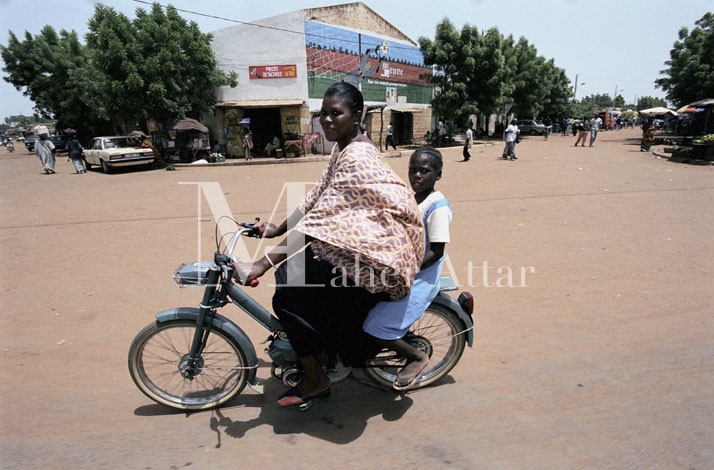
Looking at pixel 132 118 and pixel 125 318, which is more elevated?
pixel 132 118

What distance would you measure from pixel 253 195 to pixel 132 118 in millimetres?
13361

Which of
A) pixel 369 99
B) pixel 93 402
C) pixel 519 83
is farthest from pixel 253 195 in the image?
pixel 519 83

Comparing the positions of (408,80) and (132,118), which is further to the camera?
(408,80)

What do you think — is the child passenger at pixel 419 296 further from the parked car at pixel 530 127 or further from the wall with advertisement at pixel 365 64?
the parked car at pixel 530 127

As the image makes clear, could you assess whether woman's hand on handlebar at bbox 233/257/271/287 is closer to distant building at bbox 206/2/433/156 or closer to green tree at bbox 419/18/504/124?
distant building at bbox 206/2/433/156

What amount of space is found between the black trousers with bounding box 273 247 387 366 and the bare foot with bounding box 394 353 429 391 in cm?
30

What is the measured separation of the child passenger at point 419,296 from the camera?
2.36m

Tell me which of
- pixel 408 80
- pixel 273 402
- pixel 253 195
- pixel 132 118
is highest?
pixel 408 80

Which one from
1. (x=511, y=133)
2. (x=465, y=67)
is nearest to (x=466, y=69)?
(x=465, y=67)

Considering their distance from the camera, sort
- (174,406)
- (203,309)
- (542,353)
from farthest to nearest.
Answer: (542,353) → (174,406) → (203,309)

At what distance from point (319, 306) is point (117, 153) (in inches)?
702

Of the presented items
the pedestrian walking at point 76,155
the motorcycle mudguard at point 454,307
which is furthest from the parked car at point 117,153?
the motorcycle mudguard at point 454,307

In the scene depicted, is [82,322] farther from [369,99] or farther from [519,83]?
[519,83]

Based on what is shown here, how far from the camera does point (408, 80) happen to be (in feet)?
90.8
